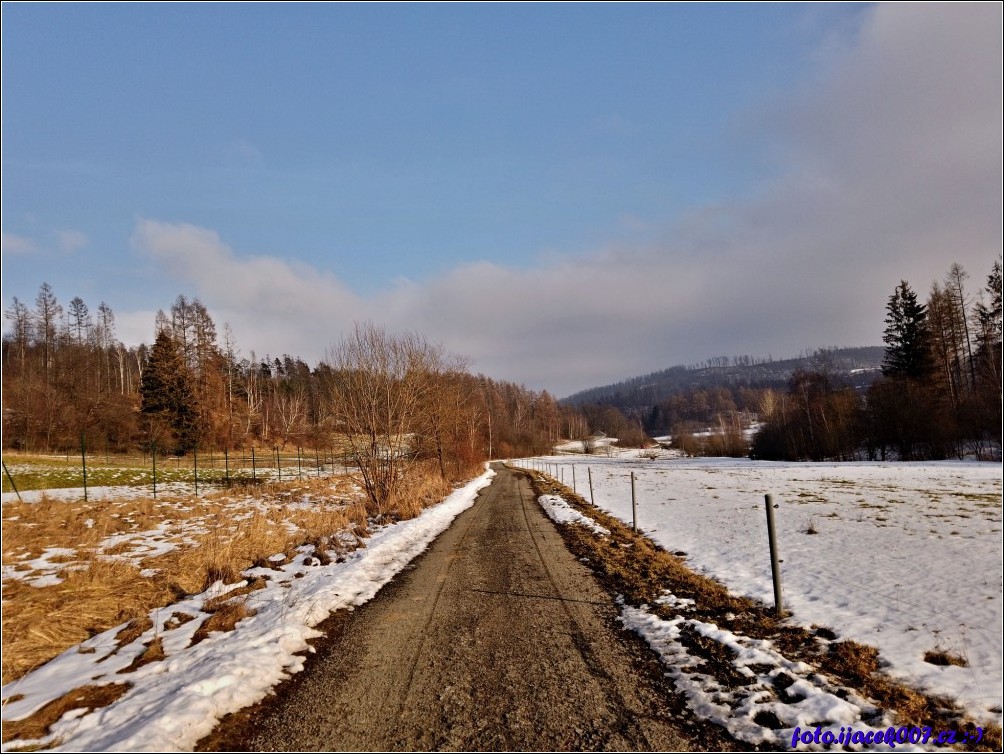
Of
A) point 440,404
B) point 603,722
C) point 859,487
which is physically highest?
point 440,404

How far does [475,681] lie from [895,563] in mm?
7038

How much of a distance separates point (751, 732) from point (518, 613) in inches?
132

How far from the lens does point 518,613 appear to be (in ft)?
20.6

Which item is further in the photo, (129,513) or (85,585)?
(129,513)

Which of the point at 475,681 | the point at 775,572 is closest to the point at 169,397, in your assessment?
the point at 475,681

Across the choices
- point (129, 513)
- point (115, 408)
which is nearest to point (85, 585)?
point (129, 513)

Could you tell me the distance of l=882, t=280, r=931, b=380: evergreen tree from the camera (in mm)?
43250

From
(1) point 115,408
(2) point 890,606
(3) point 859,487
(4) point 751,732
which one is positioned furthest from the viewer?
(1) point 115,408

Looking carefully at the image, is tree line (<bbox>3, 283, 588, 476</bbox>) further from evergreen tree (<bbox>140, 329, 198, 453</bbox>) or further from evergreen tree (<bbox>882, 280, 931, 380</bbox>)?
evergreen tree (<bbox>882, 280, 931, 380</bbox>)

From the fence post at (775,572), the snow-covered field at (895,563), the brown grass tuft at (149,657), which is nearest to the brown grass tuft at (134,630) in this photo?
the brown grass tuft at (149,657)

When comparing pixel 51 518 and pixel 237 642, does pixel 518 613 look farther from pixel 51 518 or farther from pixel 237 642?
pixel 51 518

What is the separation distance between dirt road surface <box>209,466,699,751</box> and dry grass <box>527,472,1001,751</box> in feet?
2.35

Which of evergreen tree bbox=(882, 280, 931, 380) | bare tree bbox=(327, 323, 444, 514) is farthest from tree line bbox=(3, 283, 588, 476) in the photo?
evergreen tree bbox=(882, 280, 931, 380)

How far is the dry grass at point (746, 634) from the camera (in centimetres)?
357
